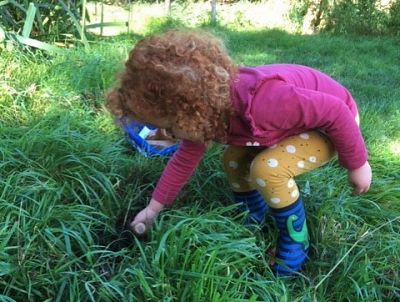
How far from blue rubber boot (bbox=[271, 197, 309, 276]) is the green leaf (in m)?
2.50

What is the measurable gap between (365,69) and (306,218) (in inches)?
127

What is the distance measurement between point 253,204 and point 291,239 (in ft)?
0.84

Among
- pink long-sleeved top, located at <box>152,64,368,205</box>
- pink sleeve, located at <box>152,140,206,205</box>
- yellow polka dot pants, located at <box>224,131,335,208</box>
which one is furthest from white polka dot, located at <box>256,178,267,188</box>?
pink sleeve, located at <box>152,140,206,205</box>

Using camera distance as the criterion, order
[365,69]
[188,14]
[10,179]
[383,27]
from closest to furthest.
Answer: [10,179] < [365,69] < [383,27] < [188,14]

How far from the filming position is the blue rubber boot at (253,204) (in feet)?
7.25

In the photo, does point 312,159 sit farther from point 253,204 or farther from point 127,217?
point 127,217

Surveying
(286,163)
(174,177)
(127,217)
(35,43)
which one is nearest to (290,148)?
(286,163)

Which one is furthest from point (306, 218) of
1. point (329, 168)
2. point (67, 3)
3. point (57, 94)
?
point (67, 3)

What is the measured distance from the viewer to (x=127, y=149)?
265 centimetres

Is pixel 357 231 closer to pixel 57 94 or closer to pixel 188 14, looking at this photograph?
pixel 57 94

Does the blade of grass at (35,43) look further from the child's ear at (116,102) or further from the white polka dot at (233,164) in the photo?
the child's ear at (116,102)

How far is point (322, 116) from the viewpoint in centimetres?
177

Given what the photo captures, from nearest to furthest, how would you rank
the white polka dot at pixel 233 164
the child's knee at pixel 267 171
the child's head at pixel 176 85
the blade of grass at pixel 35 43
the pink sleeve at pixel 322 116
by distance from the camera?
1. the child's head at pixel 176 85
2. the pink sleeve at pixel 322 116
3. the child's knee at pixel 267 171
4. the white polka dot at pixel 233 164
5. the blade of grass at pixel 35 43

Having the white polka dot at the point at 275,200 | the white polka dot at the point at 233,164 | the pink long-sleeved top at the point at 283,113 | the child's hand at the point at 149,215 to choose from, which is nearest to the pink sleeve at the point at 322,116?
the pink long-sleeved top at the point at 283,113
